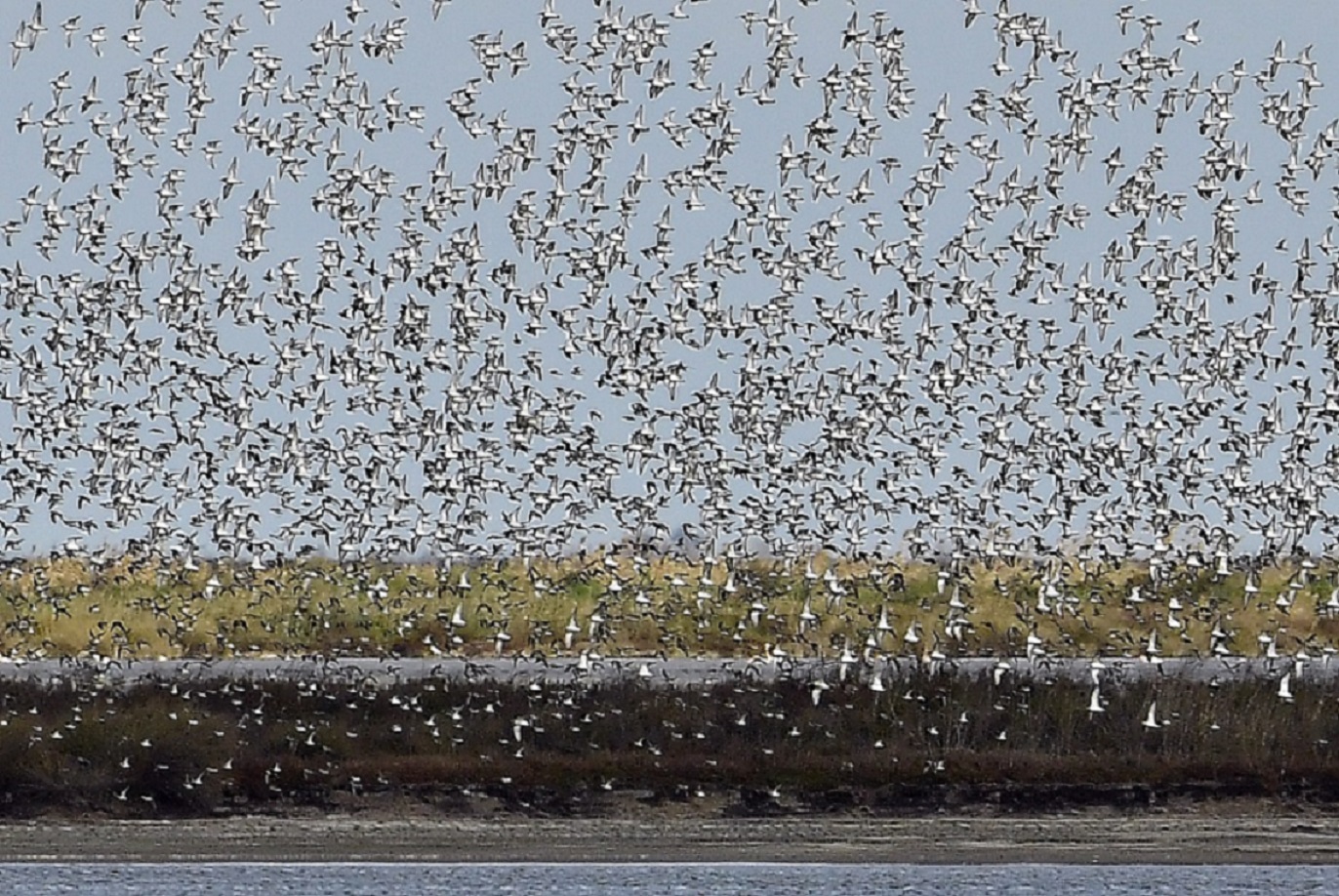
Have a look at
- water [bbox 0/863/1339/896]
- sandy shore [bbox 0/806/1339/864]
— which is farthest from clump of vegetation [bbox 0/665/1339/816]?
water [bbox 0/863/1339/896]

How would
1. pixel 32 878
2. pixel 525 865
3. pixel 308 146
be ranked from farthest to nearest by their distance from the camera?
pixel 308 146 < pixel 525 865 < pixel 32 878

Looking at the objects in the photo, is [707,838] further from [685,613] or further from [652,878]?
[685,613]

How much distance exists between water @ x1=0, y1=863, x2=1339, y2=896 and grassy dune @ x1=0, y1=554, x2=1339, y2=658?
15.0 meters

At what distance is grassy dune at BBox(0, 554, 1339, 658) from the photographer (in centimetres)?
3631

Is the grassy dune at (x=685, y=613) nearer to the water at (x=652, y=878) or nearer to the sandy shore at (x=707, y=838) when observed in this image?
the sandy shore at (x=707, y=838)

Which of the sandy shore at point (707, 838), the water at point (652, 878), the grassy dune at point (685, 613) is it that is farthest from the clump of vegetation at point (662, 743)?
the grassy dune at point (685, 613)

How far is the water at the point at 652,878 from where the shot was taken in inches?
658

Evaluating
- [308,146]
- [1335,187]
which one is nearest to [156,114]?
[308,146]

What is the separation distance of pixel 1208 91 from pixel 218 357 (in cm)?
1159

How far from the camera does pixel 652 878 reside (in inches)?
683

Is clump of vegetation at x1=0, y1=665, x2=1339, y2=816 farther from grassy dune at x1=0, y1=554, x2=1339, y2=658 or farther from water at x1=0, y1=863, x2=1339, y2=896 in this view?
grassy dune at x1=0, y1=554, x2=1339, y2=658

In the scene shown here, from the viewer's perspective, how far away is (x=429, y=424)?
3053 cm

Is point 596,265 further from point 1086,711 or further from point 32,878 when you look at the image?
point 32,878

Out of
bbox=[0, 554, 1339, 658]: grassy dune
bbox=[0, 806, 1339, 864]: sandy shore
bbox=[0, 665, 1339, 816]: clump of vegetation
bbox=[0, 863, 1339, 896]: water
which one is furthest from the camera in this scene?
bbox=[0, 554, 1339, 658]: grassy dune
